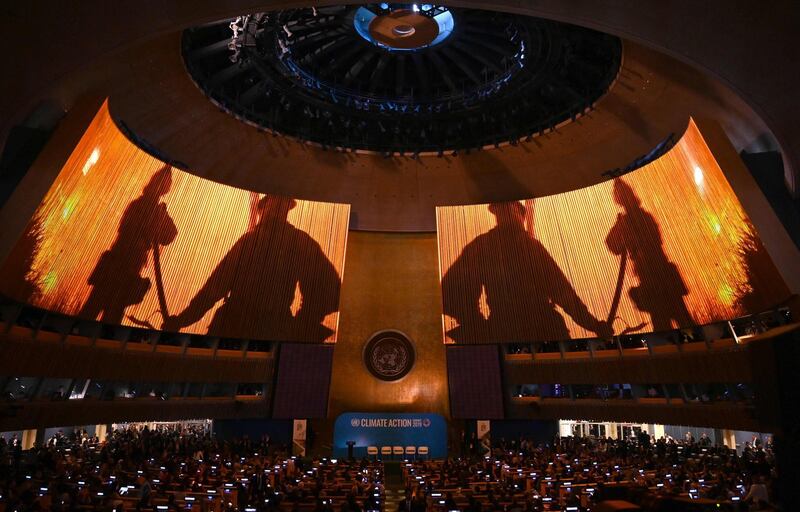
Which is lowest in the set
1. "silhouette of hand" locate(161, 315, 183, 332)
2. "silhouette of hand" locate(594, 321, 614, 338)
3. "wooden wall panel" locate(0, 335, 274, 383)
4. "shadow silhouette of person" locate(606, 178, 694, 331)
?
"wooden wall panel" locate(0, 335, 274, 383)

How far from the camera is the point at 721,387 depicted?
1678 centimetres

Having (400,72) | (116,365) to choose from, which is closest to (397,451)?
(116,365)

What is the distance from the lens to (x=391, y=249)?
24.2m

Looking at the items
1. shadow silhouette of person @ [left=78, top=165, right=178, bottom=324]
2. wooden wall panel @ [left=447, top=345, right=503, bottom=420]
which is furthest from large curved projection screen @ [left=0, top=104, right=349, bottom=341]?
wooden wall panel @ [left=447, top=345, right=503, bottom=420]

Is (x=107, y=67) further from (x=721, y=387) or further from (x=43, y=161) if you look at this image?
(x=721, y=387)

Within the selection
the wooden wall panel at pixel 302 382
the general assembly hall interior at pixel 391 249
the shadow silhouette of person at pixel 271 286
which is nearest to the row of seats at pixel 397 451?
the general assembly hall interior at pixel 391 249

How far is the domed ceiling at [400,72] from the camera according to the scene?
16625mm

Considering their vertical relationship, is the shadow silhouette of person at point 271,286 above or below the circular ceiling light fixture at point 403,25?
below

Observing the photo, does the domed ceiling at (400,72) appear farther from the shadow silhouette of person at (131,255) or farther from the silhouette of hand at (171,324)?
the silhouette of hand at (171,324)

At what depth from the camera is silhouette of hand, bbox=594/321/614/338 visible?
1959cm

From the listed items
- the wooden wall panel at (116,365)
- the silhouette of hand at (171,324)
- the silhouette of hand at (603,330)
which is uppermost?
the silhouette of hand at (603,330)

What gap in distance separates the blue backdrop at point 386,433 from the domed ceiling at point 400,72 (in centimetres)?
961

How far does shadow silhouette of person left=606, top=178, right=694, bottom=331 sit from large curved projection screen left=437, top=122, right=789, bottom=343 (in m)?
0.03

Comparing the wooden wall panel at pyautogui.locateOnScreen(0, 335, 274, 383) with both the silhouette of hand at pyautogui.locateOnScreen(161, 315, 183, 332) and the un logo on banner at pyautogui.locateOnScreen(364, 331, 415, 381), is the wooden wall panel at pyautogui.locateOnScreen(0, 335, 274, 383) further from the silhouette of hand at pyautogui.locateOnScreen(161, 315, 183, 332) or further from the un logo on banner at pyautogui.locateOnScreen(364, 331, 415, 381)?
the un logo on banner at pyautogui.locateOnScreen(364, 331, 415, 381)
